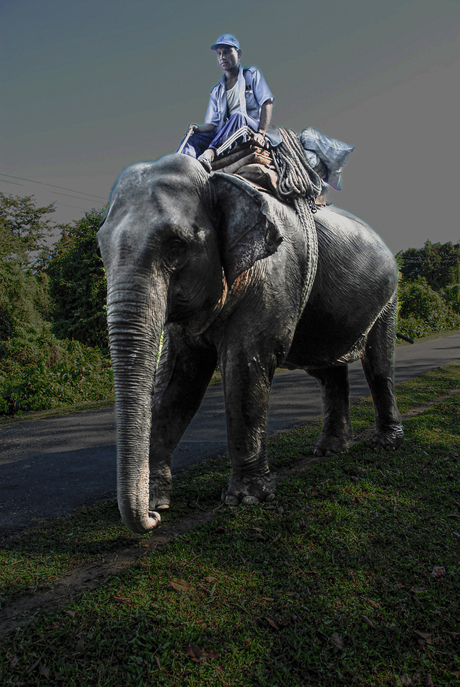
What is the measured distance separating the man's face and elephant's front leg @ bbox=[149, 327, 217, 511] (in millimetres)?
2164

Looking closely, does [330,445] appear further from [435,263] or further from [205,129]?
[435,263]

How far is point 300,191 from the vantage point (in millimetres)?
3775

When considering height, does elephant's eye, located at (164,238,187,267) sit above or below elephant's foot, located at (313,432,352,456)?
above

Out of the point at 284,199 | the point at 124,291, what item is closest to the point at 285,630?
the point at 124,291

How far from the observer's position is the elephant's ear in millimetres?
3049

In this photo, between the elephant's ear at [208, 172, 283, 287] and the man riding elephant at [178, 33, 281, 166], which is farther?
the man riding elephant at [178, 33, 281, 166]

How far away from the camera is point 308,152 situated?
455 cm

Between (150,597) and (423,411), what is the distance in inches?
221

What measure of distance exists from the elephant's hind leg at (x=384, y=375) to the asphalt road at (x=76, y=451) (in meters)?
1.73

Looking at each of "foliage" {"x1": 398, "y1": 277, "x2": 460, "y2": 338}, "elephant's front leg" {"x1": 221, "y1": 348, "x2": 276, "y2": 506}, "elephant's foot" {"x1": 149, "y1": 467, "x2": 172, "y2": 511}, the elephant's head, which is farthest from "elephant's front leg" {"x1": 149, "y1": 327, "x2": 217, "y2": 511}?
"foliage" {"x1": 398, "y1": 277, "x2": 460, "y2": 338}

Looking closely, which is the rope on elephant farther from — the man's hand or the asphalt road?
the asphalt road

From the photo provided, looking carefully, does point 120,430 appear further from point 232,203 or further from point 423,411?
point 423,411

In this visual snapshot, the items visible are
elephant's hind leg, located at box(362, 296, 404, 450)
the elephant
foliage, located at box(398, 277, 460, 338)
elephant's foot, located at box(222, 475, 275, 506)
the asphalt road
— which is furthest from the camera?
foliage, located at box(398, 277, 460, 338)

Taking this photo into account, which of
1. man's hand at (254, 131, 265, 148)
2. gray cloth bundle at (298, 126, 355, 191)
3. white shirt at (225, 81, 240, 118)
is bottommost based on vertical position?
man's hand at (254, 131, 265, 148)
